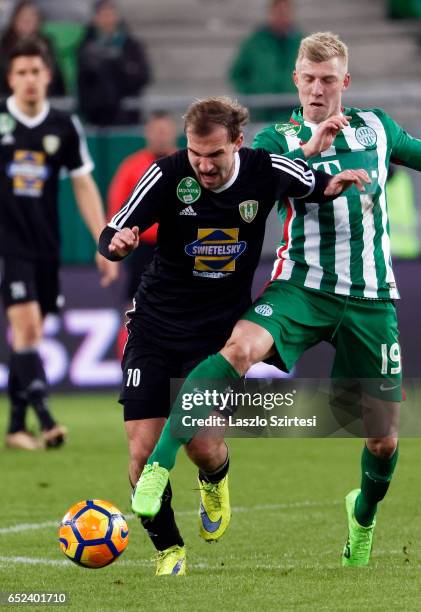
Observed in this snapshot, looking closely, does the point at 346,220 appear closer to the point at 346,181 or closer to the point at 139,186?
the point at 346,181

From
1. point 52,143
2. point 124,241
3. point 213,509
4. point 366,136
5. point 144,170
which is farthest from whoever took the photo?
point 144,170

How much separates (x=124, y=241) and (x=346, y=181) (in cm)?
100

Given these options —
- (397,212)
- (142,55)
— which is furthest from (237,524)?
(142,55)

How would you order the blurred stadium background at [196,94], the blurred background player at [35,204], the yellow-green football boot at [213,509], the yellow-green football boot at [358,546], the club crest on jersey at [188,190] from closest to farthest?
the club crest on jersey at [188,190] → the yellow-green football boot at [358,546] → the yellow-green football boot at [213,509] → the blurred background player at [35,204] → the blurred stadium background at [196,94]

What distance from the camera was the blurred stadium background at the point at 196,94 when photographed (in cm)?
1330

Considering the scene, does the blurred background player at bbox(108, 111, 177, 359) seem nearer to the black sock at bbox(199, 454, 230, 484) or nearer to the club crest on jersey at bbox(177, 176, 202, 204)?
the black sock at bbox(199, 454, 230, 484)

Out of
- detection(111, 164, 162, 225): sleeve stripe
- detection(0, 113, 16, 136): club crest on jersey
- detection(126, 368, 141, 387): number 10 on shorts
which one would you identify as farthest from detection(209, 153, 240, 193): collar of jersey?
detection(0, 113, 16, 136): club crest on jersey

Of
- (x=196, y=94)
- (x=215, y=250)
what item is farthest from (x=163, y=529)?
(x=196, y=94)

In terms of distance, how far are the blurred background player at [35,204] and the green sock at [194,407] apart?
4.42 m

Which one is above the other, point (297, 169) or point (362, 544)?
point (297, 169)

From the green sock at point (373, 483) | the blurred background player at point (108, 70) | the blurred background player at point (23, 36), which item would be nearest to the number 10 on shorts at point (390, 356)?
the green sock at point (373, 483)

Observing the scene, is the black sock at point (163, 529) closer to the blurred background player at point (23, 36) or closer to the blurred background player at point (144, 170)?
the blurred background player at point (144, 170)

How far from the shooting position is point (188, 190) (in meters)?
5.96

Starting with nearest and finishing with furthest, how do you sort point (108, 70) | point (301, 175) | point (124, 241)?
point (124, 241), point (301, 175), point (108, 70)
